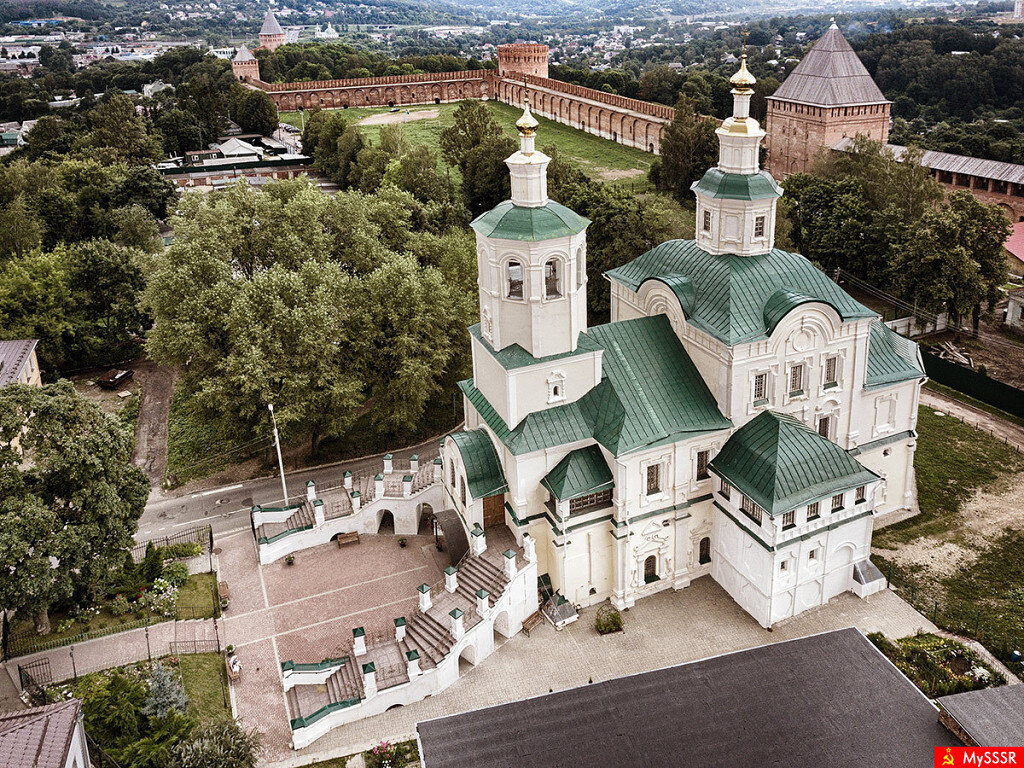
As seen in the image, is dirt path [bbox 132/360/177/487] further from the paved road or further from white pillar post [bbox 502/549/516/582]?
white pillar post [bbox 502/549/516/582]

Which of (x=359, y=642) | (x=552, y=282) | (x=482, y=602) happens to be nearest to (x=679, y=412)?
(x=552, y=282)

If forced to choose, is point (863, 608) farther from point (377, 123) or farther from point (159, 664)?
point (377, 123)

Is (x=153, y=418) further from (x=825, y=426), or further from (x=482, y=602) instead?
(x=825, y=426)

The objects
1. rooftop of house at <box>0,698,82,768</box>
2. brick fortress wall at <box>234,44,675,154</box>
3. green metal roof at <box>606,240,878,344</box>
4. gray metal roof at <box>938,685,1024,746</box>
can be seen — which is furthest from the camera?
brick fortress wall at <box>234,44,675,154</box>

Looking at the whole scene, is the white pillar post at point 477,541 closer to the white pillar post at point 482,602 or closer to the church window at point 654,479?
the white pillar post at point 482,602

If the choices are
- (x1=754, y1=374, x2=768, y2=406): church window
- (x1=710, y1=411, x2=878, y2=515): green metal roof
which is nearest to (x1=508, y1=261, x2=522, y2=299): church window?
(x1=754, y1=374, x2=768, y2=406): church window

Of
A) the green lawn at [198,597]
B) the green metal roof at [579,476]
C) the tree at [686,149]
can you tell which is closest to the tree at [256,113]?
the tree at [686,149]
